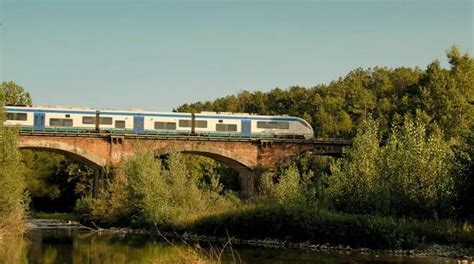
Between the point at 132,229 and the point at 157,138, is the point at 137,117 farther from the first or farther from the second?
the point at 132,229

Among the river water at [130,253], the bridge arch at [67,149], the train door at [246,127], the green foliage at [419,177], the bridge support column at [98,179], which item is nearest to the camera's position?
the river water at [130,253]

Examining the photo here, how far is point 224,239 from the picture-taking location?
4053 centimetres

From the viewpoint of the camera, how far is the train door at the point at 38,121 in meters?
57.2

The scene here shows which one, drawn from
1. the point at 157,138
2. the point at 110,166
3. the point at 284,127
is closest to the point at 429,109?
the point at 284,127

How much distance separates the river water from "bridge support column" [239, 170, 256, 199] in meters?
23.7

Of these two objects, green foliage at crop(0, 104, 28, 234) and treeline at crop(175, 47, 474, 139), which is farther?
treeline at crop(175, 47, 474, 139)

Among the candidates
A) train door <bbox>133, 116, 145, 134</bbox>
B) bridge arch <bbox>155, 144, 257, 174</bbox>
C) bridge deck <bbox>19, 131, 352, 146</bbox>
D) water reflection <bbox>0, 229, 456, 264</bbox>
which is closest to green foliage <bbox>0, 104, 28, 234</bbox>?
water reflection <bbox>0, 229, 456, 264</bbox>

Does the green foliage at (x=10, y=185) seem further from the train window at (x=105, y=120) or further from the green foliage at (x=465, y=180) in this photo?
the green foliage at (x=465, y=180)

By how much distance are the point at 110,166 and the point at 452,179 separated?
3152 cm

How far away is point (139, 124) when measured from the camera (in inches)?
2382

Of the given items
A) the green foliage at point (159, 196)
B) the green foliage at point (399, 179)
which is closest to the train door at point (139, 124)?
the green foliage at point (159, 196)

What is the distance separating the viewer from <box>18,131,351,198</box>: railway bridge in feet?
188

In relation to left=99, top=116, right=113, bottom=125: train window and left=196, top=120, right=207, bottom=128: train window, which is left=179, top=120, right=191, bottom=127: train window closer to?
left=196, top=120, right=207, bottom=128: train window

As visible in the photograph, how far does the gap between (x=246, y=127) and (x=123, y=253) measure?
Answer: 31.6 metres
